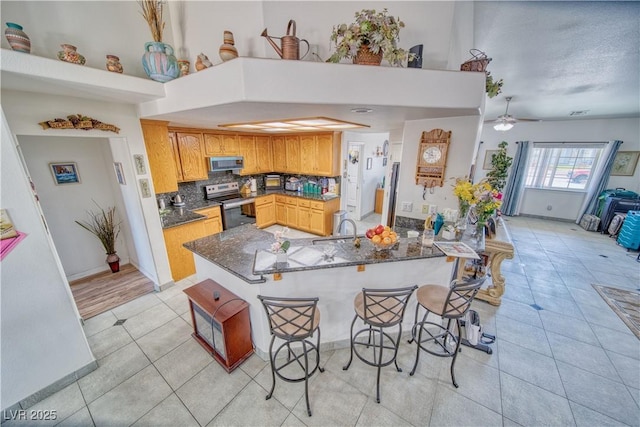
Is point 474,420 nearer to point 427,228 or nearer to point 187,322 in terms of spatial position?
point 427,228

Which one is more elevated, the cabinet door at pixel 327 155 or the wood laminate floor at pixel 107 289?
the cabinet door at pixel 327 155

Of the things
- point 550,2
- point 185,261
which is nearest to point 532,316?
point 550,2

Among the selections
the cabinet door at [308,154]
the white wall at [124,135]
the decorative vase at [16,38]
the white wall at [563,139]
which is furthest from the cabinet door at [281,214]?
the white wall at [563,139]

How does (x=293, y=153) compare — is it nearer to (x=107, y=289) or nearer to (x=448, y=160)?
(x=448, y=160)

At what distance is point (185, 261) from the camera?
142 inches

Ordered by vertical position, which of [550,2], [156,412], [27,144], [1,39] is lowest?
[156,412]

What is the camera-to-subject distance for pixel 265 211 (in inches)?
218

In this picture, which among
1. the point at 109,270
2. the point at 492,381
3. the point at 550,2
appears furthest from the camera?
the point at 109,270

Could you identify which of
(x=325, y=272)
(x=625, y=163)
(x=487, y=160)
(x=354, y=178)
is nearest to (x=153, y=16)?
(x=325, y=272)

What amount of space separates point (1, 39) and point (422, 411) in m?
4.64

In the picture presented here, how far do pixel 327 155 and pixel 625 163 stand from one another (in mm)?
8024

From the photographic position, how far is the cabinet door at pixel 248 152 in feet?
16.4

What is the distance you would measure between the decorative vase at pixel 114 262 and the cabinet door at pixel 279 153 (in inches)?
142

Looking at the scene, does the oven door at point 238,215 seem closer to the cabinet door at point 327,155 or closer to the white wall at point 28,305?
the cabinet door at point 327,155
